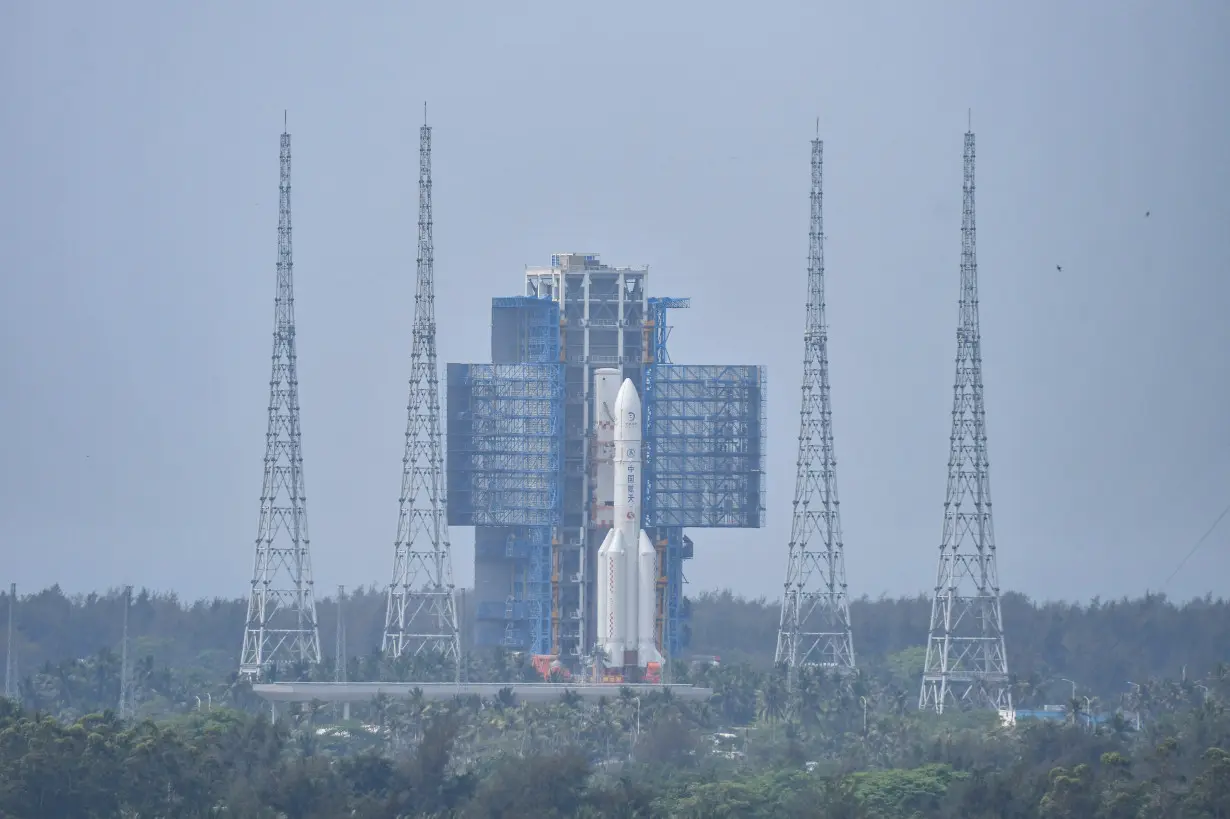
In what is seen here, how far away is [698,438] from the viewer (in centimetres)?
14525

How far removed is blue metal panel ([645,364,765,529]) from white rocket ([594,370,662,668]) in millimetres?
3812

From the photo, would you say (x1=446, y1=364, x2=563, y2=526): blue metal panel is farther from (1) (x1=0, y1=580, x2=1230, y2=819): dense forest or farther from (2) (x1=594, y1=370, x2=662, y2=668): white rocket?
(1) (x1=0, y1=580, x2=1230, y2=819): dense forest

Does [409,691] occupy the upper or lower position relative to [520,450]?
lower

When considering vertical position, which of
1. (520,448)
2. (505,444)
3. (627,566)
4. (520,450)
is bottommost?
(627,566)

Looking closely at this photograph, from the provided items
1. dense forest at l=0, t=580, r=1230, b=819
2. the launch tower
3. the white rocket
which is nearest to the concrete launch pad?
dense forest at l=0, t=580, r=1230, b=819

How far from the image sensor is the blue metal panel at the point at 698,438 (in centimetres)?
14500

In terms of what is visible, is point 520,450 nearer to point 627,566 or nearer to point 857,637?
point 627,566

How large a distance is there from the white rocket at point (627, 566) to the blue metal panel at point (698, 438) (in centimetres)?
381

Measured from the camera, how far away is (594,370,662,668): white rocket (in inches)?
5522

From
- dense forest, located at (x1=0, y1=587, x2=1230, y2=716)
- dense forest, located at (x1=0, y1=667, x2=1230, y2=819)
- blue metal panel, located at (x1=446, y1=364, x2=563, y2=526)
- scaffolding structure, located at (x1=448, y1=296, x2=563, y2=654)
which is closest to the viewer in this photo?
dense forest, located at (x1=0, y1=667, x2=1230, y2=819)

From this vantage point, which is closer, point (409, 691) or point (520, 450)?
point (409, 691)

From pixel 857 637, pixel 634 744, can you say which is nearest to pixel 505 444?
pixel 634 744

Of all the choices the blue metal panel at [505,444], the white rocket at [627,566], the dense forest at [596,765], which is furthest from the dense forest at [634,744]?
the blue metal panel at [505,444]

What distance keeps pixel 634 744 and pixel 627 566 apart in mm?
16801
